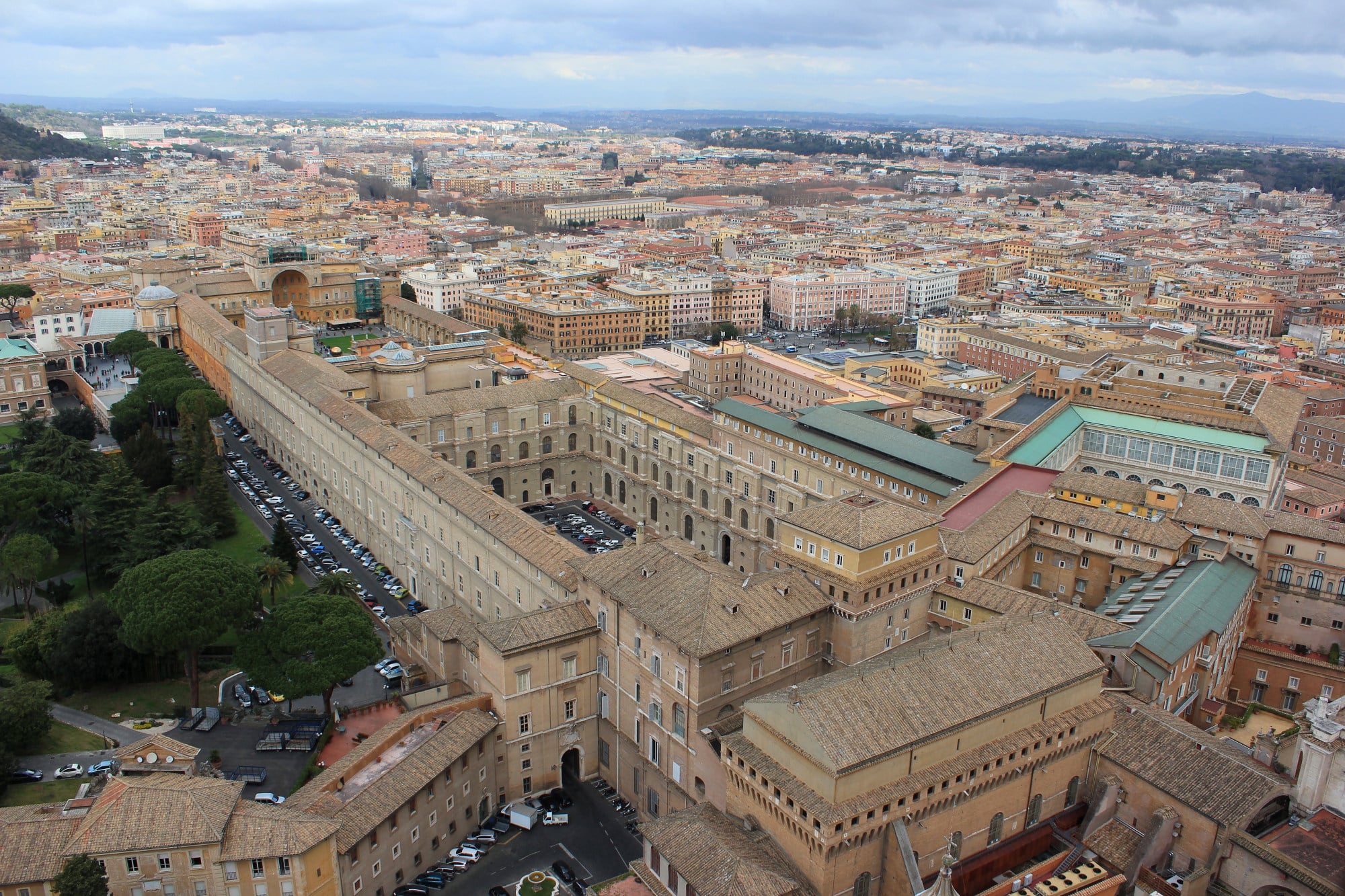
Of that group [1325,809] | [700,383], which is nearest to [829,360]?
[700,383]

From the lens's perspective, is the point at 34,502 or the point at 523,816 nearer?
the point at 523,816

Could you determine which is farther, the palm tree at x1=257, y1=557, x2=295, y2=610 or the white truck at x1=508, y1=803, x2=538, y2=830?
the palm tree at x1=257, y1=557, x2=295, y2=610

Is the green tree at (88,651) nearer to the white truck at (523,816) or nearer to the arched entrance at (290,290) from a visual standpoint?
the white truck at (523,816)

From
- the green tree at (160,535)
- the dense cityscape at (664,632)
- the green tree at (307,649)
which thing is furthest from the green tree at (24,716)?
the green tree at (160,535)

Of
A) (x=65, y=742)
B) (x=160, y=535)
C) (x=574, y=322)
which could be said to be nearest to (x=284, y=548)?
(x=160, y=535)

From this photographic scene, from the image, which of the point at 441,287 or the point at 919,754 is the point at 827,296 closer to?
the point at 441,287

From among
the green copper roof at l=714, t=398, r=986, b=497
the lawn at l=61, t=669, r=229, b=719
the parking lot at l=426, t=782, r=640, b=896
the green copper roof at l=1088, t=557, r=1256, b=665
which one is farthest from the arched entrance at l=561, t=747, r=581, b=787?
the green copper roof at l=714, t=398, r=986, b=497

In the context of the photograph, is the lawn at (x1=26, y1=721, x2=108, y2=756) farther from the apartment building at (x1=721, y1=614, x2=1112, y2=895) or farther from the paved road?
the apartment building at (x1=721, y1=614, x2=1112, y2=895)
